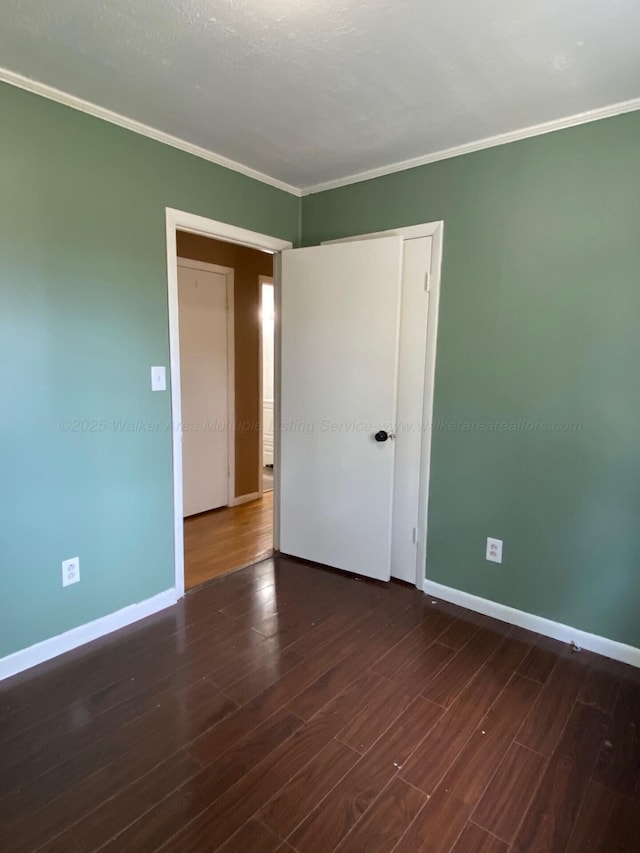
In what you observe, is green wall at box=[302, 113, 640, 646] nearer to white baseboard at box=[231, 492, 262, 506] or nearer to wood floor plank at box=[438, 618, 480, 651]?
wood floor plank at box=[438, 618, 480, 651]

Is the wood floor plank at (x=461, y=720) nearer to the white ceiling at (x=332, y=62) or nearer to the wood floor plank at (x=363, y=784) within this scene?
the wood floor plank at (x=363, y=784)

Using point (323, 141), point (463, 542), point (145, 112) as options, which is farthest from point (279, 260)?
point (463, 542)

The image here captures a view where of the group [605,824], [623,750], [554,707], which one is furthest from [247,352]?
[605,824]

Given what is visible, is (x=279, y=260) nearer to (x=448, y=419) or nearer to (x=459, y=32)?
(x=448, y=419)

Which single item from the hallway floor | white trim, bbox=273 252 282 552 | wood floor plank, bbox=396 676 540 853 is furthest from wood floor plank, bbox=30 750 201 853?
white trim, bbox=273 252 282 552

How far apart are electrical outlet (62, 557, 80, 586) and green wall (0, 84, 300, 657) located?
0.03 metres

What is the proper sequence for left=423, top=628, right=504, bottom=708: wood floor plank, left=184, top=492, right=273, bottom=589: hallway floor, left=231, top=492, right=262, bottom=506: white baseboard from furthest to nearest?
left=231, top=492, right=262, bottom=506: white baseboard → left=184, top=492, right=273, bottom=589: hallway floor → left=423, top=628, right=504, bottom=708: wood floor plank

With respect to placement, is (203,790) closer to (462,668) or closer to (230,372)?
(462,668)

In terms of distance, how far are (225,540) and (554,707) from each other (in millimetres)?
2342

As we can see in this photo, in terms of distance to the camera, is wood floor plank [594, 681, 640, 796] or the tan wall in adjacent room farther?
the tan wall in adjacent room

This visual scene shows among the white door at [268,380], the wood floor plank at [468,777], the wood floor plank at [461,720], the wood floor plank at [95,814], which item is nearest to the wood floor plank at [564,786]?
the wood floor plank at [468,777]

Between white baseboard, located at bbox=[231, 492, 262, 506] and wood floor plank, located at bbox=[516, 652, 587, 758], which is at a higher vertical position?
white baseboard, located at bbox=[231, 492, 262, 506]

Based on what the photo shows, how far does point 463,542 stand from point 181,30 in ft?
8.29

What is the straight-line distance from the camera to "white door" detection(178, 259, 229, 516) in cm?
392
